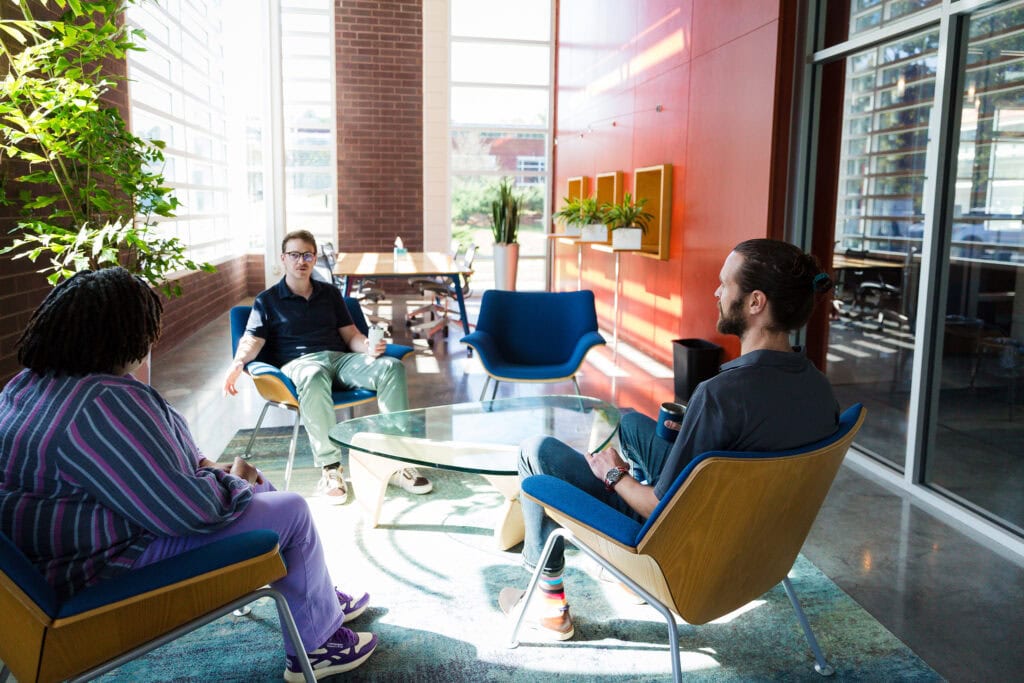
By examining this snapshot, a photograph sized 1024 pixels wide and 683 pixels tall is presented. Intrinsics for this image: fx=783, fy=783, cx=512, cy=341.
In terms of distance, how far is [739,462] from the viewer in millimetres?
1658

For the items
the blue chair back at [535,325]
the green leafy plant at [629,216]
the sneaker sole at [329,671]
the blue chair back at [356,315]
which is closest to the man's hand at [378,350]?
the blue chair back at [356,315]

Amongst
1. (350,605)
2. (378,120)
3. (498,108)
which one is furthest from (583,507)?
(498,108)

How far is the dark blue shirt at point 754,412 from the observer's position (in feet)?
5.80

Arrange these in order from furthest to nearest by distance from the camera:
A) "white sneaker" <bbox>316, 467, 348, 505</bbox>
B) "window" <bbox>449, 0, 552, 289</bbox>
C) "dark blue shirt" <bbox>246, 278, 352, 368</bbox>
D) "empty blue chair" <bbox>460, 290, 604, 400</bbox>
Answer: "window" <bbox>449, 0, 552, 289</bbox> → "empty blue chair" <bbox>460, 290, 604, 400</bbox> → "dark blue shirt" <bbox>246, 278, 352, 368</bbox> → "white sneaker" <bbox>316, 467, 348, 505</bbox>

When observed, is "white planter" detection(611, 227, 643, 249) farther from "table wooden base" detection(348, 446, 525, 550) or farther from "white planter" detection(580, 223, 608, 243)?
"table wooden base" detection(348, 446, 525, 550)

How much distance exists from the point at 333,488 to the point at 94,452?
76.3 inches

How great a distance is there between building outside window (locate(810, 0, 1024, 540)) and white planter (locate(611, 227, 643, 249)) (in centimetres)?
210

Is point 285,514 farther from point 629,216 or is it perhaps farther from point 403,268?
point 629,216

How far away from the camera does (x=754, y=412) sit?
1770mm

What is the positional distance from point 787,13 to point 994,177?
1793mm

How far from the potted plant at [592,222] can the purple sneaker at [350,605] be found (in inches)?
196

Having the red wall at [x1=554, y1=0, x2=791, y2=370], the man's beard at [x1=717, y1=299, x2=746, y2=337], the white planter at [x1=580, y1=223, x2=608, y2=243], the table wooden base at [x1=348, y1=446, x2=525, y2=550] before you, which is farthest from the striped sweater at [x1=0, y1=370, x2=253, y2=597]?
the white planter at [x1=580, y1=223, x2=608, y2=243]

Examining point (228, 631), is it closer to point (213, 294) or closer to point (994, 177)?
point (994, 177)

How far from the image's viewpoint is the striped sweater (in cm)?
158
